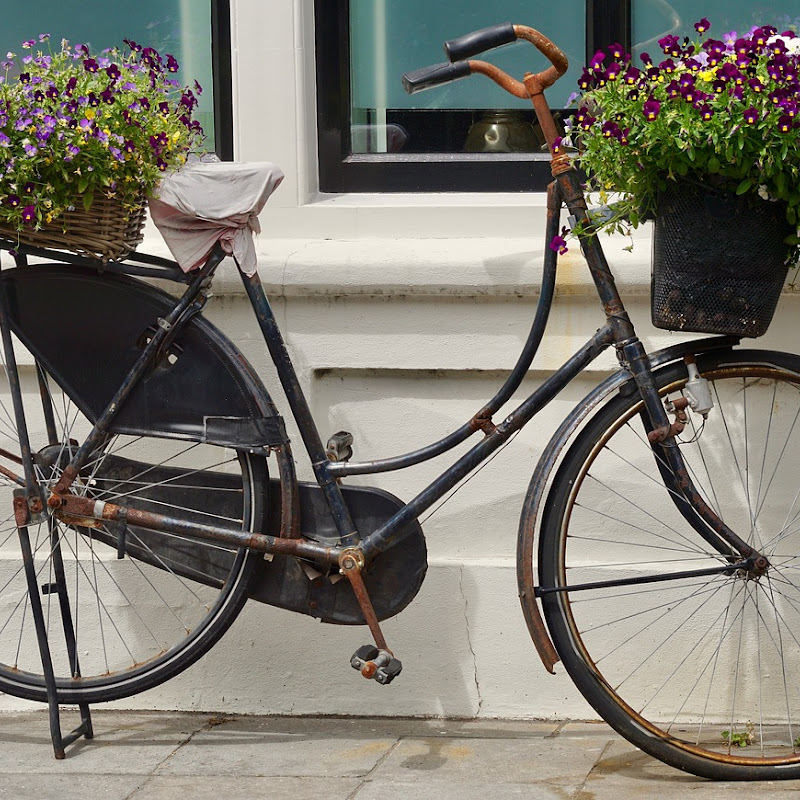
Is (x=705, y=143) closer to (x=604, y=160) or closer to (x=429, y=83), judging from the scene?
(x=604, y=160)

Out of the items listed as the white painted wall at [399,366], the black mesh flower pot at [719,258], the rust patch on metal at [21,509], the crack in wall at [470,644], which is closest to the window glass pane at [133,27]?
the white painted wall at [399,366]

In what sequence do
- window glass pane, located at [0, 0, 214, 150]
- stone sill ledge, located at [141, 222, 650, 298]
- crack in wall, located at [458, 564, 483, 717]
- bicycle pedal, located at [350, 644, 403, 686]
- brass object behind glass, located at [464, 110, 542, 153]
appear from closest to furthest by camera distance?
bicycle pedal, located at [350, 644, 403, 686] → stone sill ledge, located at [141, 222, 650, 298] → crack in wall, located at [458, 564, 483, 717] → brass object behind glass, located at [464, 110, 542, 153] → window glass pane, located at [0, 0, 214, 150]

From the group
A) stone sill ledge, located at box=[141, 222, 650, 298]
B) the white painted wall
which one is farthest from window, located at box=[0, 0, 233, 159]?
stone sill ledge, located at box=[141, 222, 650, 298]

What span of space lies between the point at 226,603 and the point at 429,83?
4.55 feet

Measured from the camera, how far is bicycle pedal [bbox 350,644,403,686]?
298 centimetres

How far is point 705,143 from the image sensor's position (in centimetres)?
A: 249

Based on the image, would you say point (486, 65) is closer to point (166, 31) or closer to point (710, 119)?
point (710, 119)

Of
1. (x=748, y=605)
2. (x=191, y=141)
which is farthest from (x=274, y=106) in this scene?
(x=748, y=605)

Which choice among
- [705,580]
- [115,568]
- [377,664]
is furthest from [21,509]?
[705,580]

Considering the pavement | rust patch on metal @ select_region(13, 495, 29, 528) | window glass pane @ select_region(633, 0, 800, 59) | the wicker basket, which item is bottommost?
the pavement

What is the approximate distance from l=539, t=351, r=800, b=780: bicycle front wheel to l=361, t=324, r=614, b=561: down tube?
0.47 m

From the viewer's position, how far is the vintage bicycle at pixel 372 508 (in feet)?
9.46

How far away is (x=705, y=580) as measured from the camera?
345 cm

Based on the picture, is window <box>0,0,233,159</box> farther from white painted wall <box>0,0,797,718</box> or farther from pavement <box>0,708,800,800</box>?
pavement <box>0,708,800,800</box>
